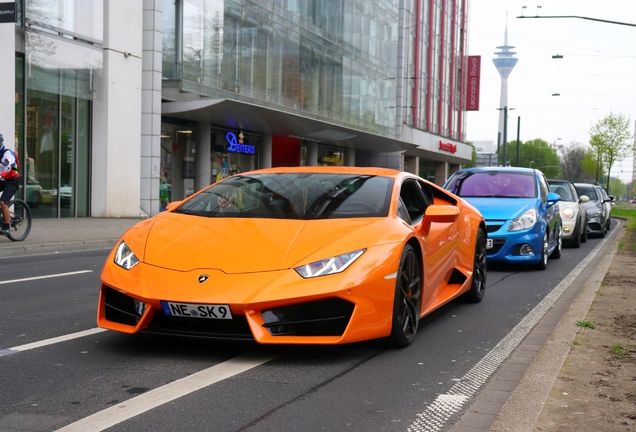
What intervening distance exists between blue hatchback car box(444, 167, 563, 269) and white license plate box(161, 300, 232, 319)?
7130mm

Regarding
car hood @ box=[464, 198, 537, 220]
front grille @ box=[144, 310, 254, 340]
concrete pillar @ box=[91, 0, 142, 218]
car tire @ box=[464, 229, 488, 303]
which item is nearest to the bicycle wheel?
car hood @ box=[464, 198, 537, 220]

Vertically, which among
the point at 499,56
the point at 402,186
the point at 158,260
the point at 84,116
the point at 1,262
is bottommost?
the point at 1,262

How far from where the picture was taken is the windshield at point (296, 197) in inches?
227

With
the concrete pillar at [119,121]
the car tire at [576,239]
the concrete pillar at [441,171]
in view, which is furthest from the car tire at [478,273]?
the concrete pillar at [441,171]

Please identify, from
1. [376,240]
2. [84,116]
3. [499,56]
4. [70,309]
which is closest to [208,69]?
[84,116]

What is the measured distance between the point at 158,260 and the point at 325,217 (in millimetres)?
1232

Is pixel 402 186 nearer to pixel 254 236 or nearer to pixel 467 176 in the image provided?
pixel 254 236

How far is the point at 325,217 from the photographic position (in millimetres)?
5637

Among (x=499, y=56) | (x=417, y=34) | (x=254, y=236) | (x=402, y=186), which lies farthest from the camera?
(x=499, y=56)

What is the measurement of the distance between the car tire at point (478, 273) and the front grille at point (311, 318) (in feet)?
10.7

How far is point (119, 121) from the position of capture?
23297 mm

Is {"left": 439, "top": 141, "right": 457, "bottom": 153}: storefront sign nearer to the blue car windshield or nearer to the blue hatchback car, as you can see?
the blue hatchback car

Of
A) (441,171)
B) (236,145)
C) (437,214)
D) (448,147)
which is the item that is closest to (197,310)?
(437,214)

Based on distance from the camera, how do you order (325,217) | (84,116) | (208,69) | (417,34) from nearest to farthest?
1. (325,217)
2. (84,116)
3. (208,69)
4. (417,34)
